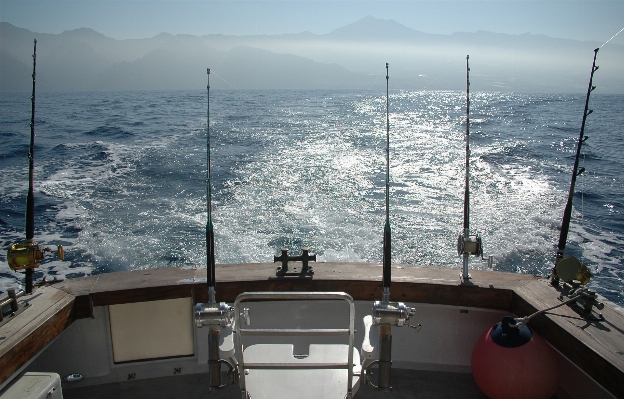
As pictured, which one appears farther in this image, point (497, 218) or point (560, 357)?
point (497, 218)

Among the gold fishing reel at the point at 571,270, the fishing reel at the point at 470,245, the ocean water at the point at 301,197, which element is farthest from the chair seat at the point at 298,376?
the ocean water at the point at 301,197

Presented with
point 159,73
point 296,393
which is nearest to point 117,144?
point 296,393

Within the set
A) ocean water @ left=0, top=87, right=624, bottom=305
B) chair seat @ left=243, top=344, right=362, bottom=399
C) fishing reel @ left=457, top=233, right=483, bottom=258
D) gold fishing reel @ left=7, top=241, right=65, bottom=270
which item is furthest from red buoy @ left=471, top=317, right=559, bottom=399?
ocean water @ left=0, top=87, right=624, bottom=305

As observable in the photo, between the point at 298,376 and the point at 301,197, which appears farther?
the point at 301,197

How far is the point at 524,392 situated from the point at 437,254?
5.57 metres

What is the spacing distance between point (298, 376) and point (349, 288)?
912 millimetres

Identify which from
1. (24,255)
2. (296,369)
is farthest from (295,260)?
(24,255)

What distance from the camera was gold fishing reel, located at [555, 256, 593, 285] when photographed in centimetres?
280

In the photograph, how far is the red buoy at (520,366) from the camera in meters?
2.59

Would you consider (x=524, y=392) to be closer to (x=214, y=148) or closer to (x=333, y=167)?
(x=333, y=167)

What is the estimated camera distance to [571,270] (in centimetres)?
281

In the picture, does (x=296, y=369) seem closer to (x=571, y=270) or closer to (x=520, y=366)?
(x=520, y=366)

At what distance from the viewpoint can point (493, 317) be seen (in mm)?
3049

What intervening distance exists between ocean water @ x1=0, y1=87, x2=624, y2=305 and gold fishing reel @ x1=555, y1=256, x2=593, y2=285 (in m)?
4.74
